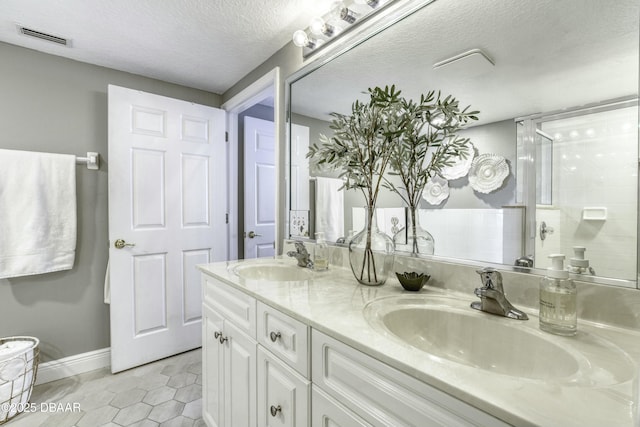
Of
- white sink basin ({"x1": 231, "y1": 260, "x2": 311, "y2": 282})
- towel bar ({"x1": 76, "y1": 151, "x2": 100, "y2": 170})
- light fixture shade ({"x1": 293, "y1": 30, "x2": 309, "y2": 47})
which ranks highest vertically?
light fixture shade ({"x1": 293, "y1": 30, "x2": 309, "y2": 47})

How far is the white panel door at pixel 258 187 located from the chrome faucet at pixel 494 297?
2025mm

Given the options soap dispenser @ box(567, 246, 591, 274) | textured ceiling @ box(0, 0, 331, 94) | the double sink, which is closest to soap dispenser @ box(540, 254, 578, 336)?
the double sink

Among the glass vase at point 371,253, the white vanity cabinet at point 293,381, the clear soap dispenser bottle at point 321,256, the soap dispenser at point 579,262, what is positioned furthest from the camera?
the clear soap dispenser bottle at point 321,256

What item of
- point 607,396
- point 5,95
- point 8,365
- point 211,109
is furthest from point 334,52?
point 8,365

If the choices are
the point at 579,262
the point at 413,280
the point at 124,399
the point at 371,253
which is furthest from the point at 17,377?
the point at 579,262

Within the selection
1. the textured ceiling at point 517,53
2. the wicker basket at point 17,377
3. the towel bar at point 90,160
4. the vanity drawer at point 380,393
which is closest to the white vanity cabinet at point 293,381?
the vanity drawer at point 380,393

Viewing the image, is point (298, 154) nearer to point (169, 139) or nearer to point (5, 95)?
point (169, 139)

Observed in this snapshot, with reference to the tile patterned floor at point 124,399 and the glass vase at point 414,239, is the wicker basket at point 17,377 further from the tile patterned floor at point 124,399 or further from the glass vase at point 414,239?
the glass vase at point 414,239

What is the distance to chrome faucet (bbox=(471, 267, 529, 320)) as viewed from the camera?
0.77 m

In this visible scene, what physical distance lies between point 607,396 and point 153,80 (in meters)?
2.93

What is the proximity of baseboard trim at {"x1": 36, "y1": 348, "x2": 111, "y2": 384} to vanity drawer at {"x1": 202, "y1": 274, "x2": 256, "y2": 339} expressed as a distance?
1.39 meters

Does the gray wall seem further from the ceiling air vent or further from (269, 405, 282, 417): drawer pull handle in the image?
(269, 405, 282, 417): drawer pull handle

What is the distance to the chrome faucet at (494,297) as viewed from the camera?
0.77m

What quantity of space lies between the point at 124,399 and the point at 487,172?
2.30 m
